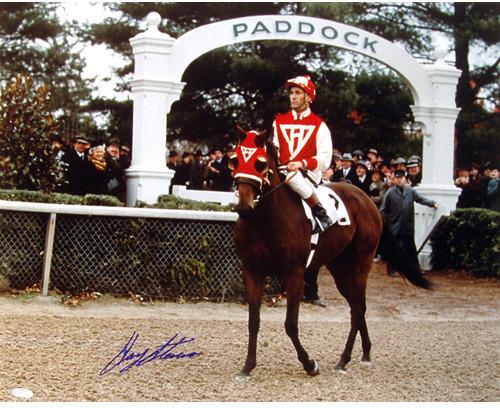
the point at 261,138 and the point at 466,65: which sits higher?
the point at 466,65

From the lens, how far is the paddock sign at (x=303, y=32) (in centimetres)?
1251

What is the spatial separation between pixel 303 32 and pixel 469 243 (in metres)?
3.98

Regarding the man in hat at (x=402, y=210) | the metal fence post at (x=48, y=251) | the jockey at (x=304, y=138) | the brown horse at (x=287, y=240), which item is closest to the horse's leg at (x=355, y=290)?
the brown horse at (x=287, y=240)

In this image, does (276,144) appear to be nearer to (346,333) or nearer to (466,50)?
(346,333)

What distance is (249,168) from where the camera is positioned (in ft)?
20.2

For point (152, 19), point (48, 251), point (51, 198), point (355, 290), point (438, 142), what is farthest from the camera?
point (438, 142)

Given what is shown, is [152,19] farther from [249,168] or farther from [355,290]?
[249,168]

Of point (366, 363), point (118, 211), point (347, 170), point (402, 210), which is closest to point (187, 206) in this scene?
point (118, 211)

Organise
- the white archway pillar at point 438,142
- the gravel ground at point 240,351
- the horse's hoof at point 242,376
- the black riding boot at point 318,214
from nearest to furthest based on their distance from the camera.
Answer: the gravel ground at point 240,351 < the horse's hoof at point 242,376 < the black riding boot at point 318,214 < the white archway pillar at point 438,142

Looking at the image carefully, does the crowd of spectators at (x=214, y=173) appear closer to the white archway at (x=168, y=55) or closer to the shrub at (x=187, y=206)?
the white archway at (x=168, y=55)

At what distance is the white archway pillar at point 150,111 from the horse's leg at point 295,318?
18.2 feet

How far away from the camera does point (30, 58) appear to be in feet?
76.9

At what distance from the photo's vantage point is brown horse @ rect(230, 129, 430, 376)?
245 inches
